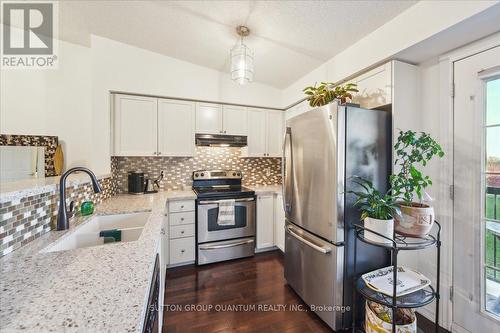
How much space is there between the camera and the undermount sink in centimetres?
118

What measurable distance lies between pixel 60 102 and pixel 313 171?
2.95 m

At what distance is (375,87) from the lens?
1.82 meters

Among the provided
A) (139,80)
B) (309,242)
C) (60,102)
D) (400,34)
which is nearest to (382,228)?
(309,242)

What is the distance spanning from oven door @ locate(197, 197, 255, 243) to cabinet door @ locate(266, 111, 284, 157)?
897 millimetres

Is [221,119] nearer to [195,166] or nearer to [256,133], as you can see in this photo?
[256,133]

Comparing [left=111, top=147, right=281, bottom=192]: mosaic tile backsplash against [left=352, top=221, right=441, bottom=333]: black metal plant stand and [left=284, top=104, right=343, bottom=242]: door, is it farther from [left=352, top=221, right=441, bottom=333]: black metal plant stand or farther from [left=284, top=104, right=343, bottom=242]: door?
[left=352, top=221, right=441, bottom=333]: black metal plant stand

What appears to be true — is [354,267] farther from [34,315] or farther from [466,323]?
[34,315]

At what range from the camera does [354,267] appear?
60.8 inches

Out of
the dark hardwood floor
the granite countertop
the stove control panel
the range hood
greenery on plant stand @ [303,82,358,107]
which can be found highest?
greenery on plant stand @ [303,82,358,107]

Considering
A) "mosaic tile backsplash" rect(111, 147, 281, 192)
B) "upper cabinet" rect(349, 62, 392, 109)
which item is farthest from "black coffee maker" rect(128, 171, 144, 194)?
"upper cabinet" rect(349, 62, 392, 109)

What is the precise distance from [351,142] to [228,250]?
6.51 ft

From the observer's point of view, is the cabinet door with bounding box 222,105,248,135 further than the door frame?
Yes

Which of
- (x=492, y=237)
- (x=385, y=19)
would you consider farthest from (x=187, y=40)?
(x=492, y=237)

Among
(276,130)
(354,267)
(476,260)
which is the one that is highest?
(276,130)
